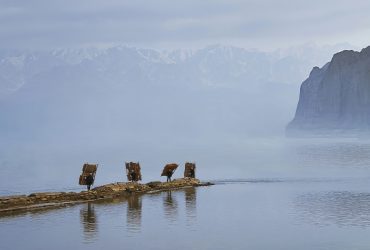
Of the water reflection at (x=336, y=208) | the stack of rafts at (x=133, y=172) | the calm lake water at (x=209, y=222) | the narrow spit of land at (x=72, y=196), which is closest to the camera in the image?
the calm lake water at (x=209, y=222)

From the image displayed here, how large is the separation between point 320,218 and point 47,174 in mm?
86641

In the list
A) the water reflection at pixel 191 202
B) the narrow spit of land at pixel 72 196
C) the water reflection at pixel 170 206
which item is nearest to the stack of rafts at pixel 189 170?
the narrow spit of land at pixel 72 196

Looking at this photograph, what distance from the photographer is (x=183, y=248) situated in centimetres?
4522

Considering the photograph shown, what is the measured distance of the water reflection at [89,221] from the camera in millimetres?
51156

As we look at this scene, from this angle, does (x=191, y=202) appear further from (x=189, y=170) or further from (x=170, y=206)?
(x=189, y=170)

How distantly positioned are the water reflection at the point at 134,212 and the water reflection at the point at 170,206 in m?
2.57

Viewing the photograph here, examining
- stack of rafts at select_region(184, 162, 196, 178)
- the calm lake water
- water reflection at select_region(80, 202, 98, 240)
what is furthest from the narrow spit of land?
stack of rafts at select_region(184, 162, 196, 178)

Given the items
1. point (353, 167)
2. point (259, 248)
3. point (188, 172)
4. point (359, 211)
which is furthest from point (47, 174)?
point (259, 248)

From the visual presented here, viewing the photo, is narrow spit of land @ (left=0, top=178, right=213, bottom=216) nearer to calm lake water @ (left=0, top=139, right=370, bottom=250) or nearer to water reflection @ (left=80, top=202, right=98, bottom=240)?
calm lake water @ (left=0, top=139, right=370, bottom=250)

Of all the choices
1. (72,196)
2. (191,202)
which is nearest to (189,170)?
(191,202)

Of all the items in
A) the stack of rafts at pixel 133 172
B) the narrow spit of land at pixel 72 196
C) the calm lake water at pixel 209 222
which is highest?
the stack of rafts at pixel 133 172

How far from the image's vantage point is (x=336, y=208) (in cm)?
6375

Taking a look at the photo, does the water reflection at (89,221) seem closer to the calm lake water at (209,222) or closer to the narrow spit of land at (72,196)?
the calm lake water at (209,222)

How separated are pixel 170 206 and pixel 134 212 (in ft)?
18.1
